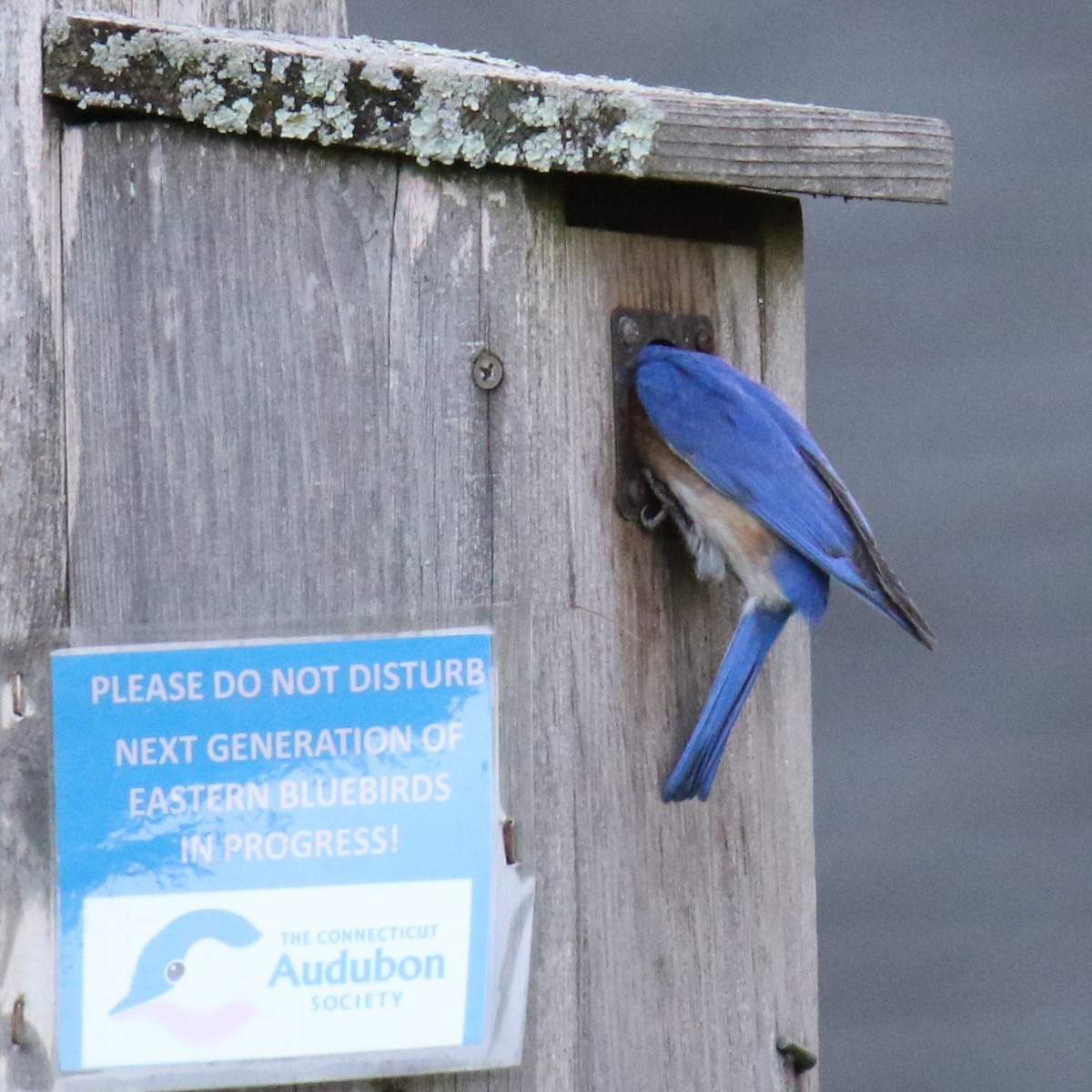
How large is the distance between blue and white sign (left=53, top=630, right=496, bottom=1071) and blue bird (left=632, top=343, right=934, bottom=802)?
0.33m

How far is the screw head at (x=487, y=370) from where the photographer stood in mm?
1938

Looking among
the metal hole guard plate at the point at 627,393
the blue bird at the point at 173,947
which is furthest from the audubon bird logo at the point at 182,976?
the metal hole guard plate at the point at 627,393

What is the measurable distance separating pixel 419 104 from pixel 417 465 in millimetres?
Result: 355

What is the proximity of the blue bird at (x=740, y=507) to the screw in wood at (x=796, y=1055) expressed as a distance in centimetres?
38

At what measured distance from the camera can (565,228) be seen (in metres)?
2.00

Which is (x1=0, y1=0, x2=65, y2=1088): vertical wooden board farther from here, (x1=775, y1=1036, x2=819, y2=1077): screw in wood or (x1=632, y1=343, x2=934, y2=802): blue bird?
(x1=775, y1=1036, x2=819, y2=1077): screw in wood

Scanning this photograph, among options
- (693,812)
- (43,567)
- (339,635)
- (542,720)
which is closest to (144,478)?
(43,567)

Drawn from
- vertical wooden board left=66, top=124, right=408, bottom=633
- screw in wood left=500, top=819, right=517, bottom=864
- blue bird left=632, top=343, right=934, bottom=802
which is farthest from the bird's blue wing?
screw in wood left=500, top=819, right=517, bottom=864

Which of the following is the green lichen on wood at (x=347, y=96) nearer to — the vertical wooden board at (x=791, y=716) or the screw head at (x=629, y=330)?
the screw head at (x=629, y=330)

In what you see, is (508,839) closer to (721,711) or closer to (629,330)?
(721,711)

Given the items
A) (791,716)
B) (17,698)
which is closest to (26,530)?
(17,698)

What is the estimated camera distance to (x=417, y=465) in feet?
6.31

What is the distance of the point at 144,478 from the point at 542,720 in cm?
47

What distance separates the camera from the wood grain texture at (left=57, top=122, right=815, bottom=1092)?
6.13 feet
